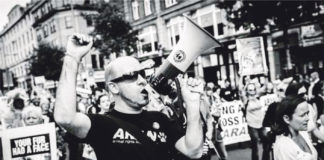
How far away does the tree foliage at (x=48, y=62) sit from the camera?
3844cm

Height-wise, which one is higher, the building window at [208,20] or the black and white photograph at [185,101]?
the building window at [208,20]

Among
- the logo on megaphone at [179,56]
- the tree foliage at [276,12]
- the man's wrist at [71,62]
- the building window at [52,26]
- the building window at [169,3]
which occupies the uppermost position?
the building window at [52,26]

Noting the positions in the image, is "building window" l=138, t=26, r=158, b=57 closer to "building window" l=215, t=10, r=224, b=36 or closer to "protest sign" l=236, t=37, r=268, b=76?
"building window" l=215, t=10, r=224, b=36

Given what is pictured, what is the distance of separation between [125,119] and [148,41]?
2669 cm

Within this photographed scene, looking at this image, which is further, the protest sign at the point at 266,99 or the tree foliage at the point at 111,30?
the tree foliage at the point at 111,30

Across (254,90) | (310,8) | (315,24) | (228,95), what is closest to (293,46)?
(315,24)

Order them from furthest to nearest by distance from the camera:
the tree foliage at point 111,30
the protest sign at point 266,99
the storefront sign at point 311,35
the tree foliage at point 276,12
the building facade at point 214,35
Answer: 1. the tree foliage at point 111,30
2. the building facade at point 214,35
3. the storefront sign at point 311,35
4. the tree foliage at point 276,12
5. the protest sign at point 266,99

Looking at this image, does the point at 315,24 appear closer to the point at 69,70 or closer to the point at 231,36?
the point at 231,36

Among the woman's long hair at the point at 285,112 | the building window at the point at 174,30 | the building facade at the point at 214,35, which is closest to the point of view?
the woman's long hair at the point at 285,112

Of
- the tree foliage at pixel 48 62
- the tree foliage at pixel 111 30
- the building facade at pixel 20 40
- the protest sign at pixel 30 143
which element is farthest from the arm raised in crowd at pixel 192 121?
the building facade at pixel 20 40

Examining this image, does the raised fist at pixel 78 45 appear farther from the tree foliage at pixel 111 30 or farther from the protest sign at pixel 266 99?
the tree foliage at pixel 111 30

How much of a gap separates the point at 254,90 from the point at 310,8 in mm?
7090

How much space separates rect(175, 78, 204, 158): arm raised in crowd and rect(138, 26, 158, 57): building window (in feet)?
85.5

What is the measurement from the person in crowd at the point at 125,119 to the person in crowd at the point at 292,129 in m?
0.98
